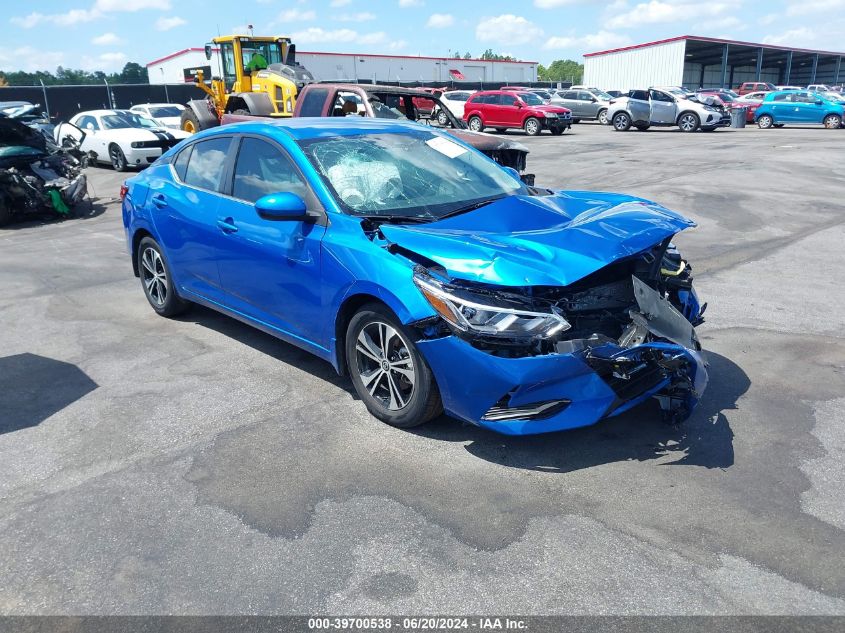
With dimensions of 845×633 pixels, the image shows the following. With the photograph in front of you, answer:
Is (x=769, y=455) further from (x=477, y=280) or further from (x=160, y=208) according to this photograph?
(x=160, y=208)

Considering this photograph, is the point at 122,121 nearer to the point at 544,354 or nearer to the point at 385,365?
the point at 385,365

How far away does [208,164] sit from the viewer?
548 centimetres

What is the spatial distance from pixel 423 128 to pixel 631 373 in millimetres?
2816

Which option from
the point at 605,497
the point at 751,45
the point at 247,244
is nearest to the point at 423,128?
the point at 247,244

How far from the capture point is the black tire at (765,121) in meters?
32.3

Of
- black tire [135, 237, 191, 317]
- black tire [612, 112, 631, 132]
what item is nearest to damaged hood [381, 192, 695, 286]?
black tire [135, 237, 191, 317]

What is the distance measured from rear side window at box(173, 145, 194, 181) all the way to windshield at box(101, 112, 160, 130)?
556 inches

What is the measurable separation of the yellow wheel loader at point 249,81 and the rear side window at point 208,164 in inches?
429

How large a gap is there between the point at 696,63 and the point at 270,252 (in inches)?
2844

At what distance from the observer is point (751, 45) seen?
193 ft

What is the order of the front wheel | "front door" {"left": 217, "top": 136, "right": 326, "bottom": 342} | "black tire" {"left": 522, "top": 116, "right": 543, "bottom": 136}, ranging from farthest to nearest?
the front wheel < "black tire" {"left": 522, "top": 116, "right": 543, "bottom": 136} < "front door" {"left": 217, "top": 136, "right": 326, "bottom": 342}

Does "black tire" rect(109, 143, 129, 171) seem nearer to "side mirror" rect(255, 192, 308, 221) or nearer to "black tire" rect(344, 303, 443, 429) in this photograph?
"side mirror" rect(255, 192, 308, 221)

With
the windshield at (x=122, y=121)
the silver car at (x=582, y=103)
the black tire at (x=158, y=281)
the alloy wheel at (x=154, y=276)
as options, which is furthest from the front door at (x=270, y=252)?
the silver car at (x=582, y=103)

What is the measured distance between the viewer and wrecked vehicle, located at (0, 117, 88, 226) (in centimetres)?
1212
